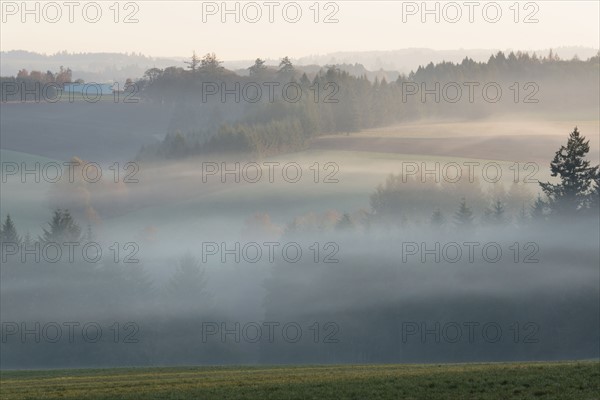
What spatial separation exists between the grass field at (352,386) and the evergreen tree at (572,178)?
192 feet

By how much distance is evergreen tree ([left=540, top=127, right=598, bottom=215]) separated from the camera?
9856 cm

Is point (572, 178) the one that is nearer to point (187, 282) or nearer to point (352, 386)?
point (187, 282)

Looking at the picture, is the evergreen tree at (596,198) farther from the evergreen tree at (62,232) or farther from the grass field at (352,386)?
the evergreen tree at (62,232)

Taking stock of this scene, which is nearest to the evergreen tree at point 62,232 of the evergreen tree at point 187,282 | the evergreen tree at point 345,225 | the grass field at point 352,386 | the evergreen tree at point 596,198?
the evergreen tree at point 187,282

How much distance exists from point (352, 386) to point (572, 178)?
6763 centimetres

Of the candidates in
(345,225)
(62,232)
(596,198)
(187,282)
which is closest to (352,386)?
(596,198)

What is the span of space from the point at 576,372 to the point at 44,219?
482 feet

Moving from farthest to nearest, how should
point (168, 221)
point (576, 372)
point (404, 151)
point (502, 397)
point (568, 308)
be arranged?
point (404, 151) < point (168, 221) < point (568, 308) < point (576, 372) < point (502, 397)

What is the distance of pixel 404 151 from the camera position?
188500 millimetres

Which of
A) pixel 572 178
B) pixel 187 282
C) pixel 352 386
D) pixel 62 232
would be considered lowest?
pixel 187 282

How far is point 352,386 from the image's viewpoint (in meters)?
38.0

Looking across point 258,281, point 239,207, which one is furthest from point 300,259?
point 239,207

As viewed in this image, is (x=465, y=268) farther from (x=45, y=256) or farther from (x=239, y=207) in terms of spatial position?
(x=239, y=207)

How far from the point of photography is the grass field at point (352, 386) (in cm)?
3450
